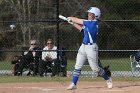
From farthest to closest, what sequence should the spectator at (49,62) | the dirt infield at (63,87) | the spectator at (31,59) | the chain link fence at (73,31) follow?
the chain link fence at (73,31) → the spectator at (31,59) → the spectator at (49,62) → the dirt infield at (63,87)

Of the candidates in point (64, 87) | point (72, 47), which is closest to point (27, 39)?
point (72, 47)

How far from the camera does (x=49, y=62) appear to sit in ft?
52.0

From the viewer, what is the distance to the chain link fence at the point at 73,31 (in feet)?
65.9

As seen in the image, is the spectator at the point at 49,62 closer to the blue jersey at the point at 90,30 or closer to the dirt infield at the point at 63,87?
the dirt infield at the point at 63,87

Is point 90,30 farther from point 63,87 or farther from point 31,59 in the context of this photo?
point 31,59

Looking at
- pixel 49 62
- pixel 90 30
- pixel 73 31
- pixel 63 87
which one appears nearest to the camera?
pixel 90 30

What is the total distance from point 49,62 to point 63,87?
341 cm

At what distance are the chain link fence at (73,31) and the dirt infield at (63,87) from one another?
194 inches

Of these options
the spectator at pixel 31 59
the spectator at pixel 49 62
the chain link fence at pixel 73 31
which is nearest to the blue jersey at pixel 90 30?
the spectator at pixel 49 62

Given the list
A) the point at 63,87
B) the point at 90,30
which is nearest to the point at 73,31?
the point at 63,87

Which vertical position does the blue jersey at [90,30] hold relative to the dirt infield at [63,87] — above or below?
above

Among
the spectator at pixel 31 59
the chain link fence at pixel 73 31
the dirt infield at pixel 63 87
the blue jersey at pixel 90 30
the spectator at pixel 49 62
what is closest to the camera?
the dirt infield at pixel 63 87

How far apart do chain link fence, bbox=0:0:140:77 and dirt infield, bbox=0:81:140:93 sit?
16.2 feet

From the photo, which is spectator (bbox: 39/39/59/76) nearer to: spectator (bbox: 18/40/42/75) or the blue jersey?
spectator (bbox: 18/40/42/75)
